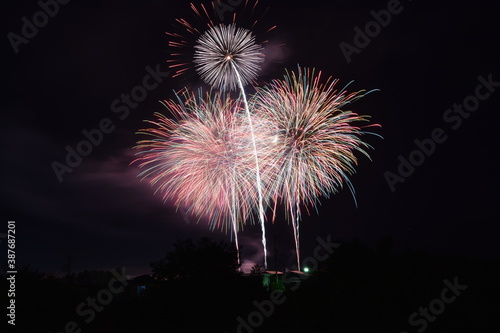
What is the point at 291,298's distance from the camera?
1888 centimetres

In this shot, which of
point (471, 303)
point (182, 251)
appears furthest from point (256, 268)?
point (471, 303)

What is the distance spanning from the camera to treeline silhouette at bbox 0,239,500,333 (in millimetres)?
13969

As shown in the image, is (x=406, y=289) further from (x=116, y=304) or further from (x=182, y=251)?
(x=116, y=304)

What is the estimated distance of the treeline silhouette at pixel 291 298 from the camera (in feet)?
45.8

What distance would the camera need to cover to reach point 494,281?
1380 cm

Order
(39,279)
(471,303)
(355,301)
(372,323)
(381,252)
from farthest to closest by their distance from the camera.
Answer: (39,279), (381,252), (355,301), (372,323), (471,303)

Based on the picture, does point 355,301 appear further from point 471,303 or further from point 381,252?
point 381,252

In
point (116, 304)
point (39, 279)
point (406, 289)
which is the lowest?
point (406, 289)

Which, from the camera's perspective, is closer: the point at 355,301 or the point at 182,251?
the point at 355,301

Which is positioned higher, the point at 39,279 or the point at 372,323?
the point at 39,279

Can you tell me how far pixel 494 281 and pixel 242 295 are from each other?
39.2ft

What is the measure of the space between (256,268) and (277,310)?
8.20 metres

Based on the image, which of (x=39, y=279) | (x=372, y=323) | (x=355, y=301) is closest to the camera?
(x=372, y=323)

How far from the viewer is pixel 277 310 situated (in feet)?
61.7
